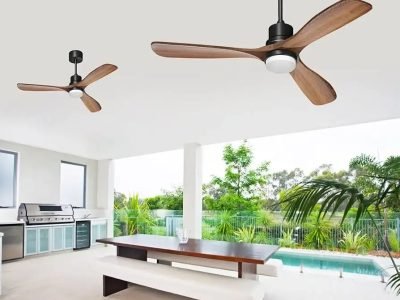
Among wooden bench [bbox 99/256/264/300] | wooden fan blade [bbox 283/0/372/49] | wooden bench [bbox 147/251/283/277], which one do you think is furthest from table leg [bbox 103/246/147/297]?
wooden fan blade [bbox 283/0/372/49]

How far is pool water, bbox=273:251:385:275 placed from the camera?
238 inches

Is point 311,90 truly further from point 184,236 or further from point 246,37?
point 184,236

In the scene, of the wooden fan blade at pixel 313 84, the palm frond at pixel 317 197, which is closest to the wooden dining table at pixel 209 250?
the palm frond at pixel 317 197

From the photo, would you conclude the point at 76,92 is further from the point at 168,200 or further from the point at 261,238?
the point at 168,200

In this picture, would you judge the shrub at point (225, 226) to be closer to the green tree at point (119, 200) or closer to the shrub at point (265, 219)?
the shrub at point (265, 219)

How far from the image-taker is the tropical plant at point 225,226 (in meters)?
7.93

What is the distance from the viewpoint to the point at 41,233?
21.8ft

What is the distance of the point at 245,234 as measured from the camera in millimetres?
7789

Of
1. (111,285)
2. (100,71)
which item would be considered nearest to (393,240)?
(111,285)

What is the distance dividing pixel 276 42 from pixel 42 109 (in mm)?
4239

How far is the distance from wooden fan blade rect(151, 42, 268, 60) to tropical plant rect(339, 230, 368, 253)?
20.7 ft

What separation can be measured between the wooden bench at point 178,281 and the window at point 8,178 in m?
3.73

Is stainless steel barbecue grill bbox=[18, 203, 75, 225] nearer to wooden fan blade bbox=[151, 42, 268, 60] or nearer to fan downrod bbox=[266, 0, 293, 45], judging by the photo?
wooden fan blade bbox=[151, 42, 268, 60]

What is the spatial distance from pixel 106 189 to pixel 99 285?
445cm
